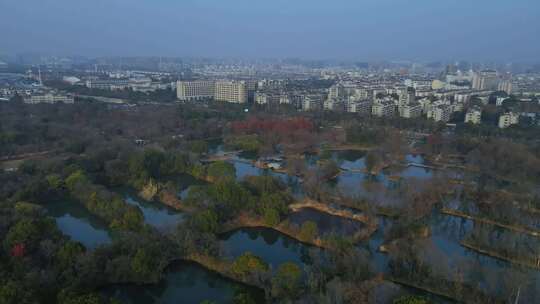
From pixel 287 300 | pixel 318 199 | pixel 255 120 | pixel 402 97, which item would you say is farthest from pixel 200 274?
pixel 402 97

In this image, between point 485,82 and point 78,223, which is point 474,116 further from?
point 78,223

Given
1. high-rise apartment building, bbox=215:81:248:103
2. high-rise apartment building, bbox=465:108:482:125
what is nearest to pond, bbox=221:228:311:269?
high-rise apartment building, bbox=465:108:482:125

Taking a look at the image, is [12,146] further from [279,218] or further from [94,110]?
[279,218]

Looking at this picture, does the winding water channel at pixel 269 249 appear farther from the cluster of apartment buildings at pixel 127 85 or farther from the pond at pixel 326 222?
the cluster of apartment buildings at pixel 127 85

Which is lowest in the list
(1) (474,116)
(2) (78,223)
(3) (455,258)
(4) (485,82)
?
(2) (78,223)

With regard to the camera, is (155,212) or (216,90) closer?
(155,212)

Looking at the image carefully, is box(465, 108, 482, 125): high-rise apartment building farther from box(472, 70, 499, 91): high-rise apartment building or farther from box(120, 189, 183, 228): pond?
box(472, 70, 499, 91): high-rise apartment building

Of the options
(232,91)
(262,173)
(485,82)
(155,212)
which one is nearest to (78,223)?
(155,212)
